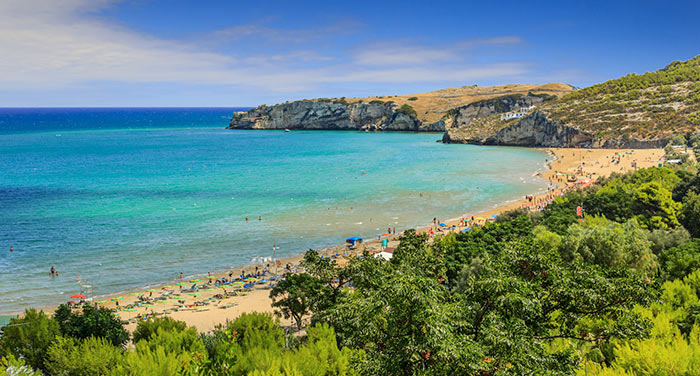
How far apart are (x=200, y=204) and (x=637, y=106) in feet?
340

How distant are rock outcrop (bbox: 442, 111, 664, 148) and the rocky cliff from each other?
A: 39326 mm

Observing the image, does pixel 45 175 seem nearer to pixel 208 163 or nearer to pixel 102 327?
pixel 208 163

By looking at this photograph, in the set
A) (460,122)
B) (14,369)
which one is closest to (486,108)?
(460,122)

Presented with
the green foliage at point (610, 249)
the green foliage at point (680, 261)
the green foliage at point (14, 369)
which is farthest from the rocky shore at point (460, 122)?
the green foliage at point (14, 369)

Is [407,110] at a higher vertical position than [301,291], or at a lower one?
higher

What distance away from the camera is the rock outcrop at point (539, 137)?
94031 millimetres

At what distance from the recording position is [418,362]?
9133 millimetres

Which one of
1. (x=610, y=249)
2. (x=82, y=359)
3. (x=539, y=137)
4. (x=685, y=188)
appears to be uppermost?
(x=539, y=137)

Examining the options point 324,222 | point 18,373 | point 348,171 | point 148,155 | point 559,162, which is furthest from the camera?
point 148,155

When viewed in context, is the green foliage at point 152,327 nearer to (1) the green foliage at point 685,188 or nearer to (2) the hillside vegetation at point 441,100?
(1) the green foliage at point 685,188

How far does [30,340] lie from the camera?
1808cm

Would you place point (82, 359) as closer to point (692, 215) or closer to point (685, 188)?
point (692, 215)

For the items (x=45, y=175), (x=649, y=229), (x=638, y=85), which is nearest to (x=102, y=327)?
(x=649, y=229)

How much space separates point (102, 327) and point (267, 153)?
9087 cm
